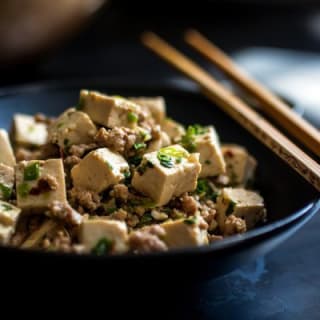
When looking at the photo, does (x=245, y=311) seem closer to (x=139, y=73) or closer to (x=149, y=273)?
(x=149, y=273)

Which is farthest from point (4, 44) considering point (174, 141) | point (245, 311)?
point (245, 311)

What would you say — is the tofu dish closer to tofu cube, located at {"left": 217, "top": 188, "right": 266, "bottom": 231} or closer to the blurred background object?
tofu cube, located at {"left": 217, "top": 188, "right": 266, "bottom": 231}

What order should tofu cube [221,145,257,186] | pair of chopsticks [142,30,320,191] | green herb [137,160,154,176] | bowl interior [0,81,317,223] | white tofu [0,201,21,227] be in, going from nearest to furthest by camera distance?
white tofu [0,201,21,227], green herb [137,160,154,176], pair of chopsticks [142,30,320,191], tofu cube [221,145,257,186], bowl interior [0,81,317,223]

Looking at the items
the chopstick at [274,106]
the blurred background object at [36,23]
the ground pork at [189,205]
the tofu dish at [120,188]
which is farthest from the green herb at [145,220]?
the blurred background object at [36,23]

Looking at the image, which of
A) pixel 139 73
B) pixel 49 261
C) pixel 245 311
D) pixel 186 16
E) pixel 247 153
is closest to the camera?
pixel 49 261

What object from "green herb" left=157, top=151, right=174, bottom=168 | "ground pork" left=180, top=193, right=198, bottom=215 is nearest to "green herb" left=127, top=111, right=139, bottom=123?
"green herb" left=157, top=151, right=174, bottom=168

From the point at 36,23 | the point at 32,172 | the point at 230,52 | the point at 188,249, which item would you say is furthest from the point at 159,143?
the point at 230,52

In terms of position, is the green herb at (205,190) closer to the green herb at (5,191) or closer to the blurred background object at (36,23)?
the green herb at (5,191)

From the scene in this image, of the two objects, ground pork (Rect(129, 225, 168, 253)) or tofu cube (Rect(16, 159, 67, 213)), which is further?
tofu cube (Rect(16, 159, 67, 213))
